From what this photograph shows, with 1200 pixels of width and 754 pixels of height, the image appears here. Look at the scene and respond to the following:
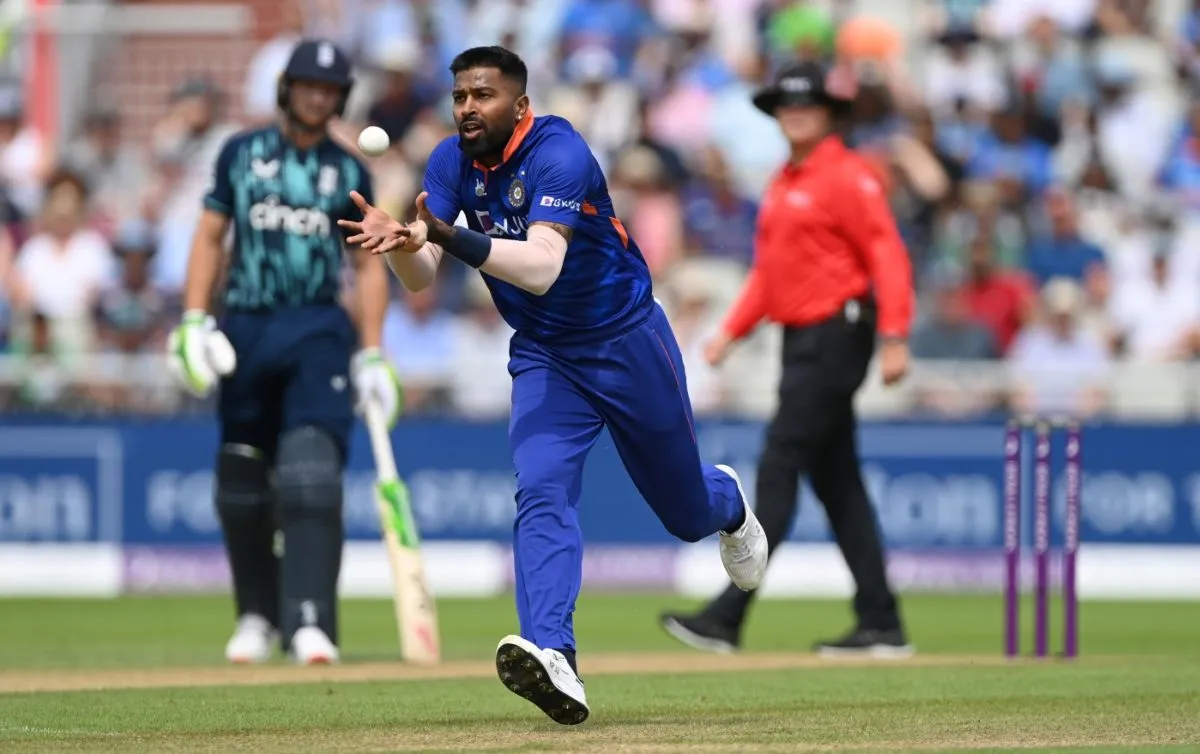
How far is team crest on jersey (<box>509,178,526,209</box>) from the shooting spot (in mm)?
6832

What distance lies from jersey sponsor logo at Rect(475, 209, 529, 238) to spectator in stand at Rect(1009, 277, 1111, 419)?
831 centimetres

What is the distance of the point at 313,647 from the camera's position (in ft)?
30.2

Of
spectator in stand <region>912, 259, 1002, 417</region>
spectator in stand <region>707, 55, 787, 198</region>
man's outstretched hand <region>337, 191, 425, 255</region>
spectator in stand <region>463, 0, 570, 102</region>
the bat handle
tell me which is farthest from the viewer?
spectator in stand <region>463, 0, 570, 102</region>

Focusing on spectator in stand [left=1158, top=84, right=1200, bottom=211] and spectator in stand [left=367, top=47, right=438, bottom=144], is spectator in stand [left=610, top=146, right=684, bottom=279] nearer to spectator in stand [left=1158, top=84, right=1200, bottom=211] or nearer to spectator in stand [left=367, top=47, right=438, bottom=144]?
spectator in stand [left=367, top=47, right=438, bottom=144]

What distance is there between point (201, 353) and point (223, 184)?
0.74 m

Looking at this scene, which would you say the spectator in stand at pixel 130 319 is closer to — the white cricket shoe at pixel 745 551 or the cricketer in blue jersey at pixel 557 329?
the white cricket shoe at pixel 745 551

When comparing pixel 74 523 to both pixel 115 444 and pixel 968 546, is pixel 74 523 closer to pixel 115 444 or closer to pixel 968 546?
pixel 115 444

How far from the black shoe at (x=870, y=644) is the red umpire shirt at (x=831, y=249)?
1.37m

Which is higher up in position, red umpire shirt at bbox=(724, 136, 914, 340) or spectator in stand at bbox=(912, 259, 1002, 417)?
red umpire shirt at bbox=(724, 136, 914, 340)

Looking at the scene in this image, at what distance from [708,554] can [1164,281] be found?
12.8 feet

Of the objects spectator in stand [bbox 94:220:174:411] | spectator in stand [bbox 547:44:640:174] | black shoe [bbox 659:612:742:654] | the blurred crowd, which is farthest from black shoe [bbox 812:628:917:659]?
spectator in stand [bbox 547:44:640:174]

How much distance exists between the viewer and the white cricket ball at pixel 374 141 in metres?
6.30

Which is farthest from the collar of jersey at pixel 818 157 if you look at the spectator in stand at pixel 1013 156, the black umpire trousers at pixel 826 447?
the spectator in stand at pixel 1013 156

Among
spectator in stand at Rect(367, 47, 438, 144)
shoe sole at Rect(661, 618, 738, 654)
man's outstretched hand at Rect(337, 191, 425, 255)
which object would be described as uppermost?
spectator in stand at Rect(367, 47, 438, 144)
